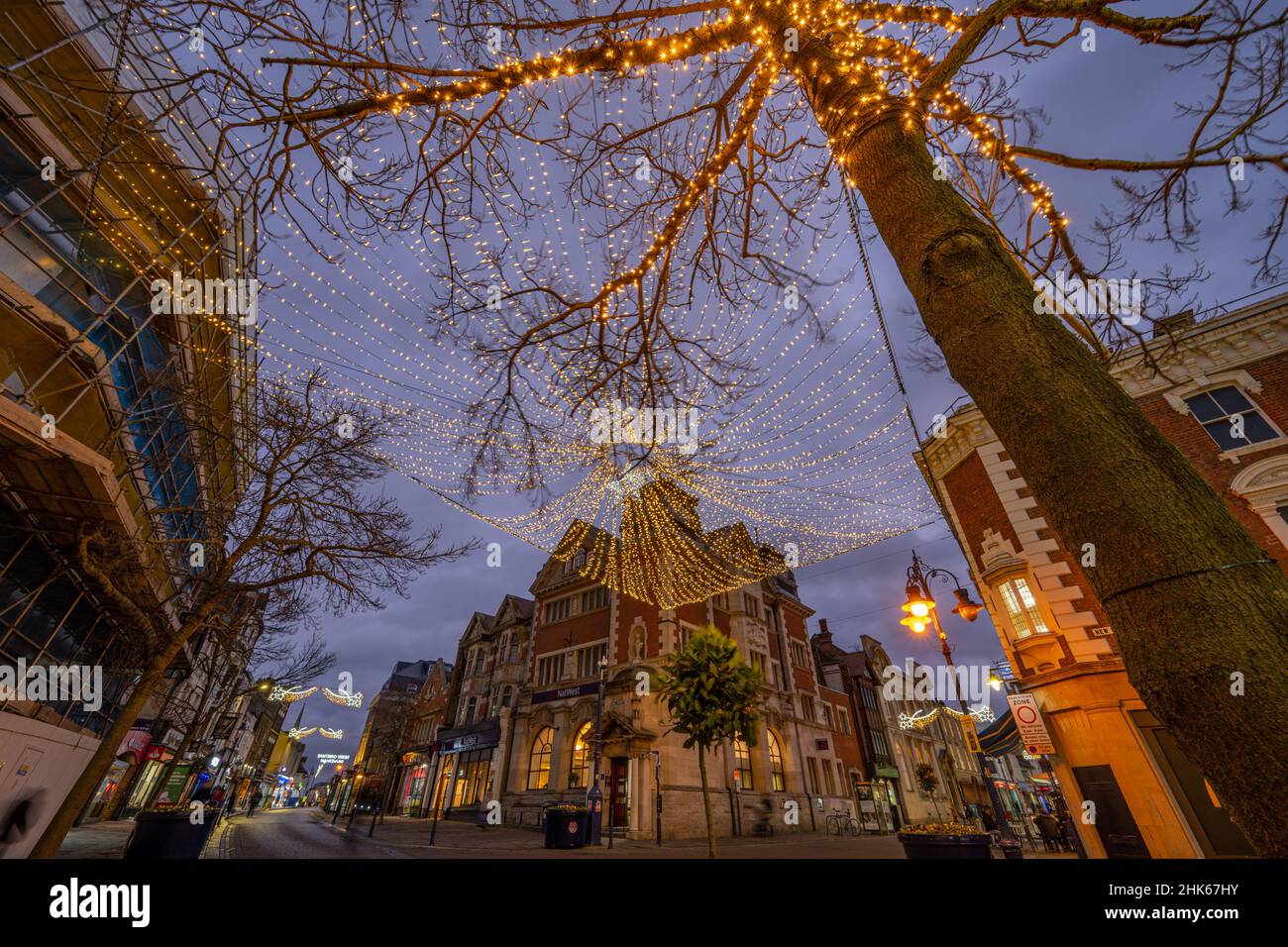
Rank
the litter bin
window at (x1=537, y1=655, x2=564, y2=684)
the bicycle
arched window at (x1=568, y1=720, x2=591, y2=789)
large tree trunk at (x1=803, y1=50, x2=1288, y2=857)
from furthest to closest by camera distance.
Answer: window at (x1=537, y1=655, x2=564, y2=684), the bicycle, arched window at (x1=568, y1=720, x2=591, y2=789), the litter bin, large tree trunk at (x1=803, y1=50, x2=1288, y2=857)

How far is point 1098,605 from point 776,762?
1604cm

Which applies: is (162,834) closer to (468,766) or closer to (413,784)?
(468,766)

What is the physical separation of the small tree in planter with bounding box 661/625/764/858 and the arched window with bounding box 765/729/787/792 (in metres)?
10.7

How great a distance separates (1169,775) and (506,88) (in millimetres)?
15407

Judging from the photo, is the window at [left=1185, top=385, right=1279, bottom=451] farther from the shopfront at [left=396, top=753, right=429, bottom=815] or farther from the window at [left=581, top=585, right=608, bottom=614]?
the shopfront at [left=396, top=753, right=429, bottom=815]

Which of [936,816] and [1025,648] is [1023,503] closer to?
[1025,648]

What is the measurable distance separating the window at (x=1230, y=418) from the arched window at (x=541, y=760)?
75.5 feet

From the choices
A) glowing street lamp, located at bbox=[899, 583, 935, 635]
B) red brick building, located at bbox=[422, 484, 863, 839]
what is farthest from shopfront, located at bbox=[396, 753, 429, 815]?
glowing street lamp, located at bbox=[899, 583, 935, 635]

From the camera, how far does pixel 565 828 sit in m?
13.0

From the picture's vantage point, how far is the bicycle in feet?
74.6

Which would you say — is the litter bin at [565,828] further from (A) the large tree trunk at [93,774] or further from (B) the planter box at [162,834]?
(A) the large tree trunk at [93,774]

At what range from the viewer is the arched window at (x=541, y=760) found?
2098 centimetres

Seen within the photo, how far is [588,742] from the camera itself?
65.1ft
